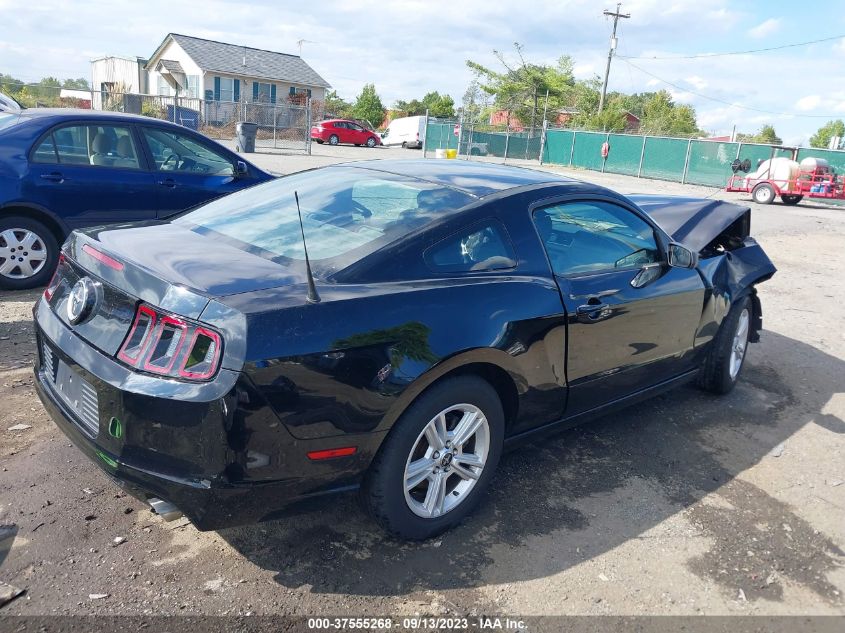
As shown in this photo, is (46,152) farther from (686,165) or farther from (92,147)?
(686,165)

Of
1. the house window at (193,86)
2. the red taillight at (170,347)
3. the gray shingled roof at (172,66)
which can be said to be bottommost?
the red taillight at (170,347)

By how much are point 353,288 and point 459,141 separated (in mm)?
35275

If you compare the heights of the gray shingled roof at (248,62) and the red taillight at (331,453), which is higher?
the gray shingled roof at (248,62)

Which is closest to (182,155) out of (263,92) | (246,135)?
(246,135)

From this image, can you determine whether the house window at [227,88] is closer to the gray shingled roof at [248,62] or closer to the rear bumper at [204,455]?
the gray shingled roof at [248,62]

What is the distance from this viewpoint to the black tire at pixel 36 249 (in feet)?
19.9

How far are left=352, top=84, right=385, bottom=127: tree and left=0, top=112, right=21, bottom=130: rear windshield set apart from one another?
5882 centimetres

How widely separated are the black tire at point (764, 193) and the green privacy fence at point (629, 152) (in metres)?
3.57

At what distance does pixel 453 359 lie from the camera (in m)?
2.85

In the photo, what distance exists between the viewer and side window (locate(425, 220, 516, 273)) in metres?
3.04

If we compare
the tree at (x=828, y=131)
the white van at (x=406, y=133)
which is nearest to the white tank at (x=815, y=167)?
the white van at (x=406, y=133)

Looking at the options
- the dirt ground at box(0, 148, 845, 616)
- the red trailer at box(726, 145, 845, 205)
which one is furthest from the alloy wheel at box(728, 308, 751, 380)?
the red trailer at box(726, 145, 845, 205)

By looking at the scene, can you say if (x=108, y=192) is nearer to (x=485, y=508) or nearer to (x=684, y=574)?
(x=485, y=508)

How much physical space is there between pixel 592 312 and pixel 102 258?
2.27 m
